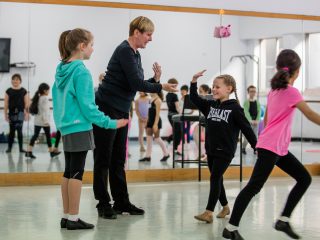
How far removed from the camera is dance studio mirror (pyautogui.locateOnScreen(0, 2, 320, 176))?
7.90 metres

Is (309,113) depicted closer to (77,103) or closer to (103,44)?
(77,103)

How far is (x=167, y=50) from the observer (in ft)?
28.3

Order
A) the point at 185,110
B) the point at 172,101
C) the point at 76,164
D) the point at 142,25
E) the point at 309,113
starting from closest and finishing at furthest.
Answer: the point at 309,113
the point at 76,164
the point at 142,25
the point at 185,110
the point at 172,101

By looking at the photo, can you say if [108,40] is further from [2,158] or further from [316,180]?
[316,180]

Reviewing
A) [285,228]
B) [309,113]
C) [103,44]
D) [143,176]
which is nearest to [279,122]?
[309,113]

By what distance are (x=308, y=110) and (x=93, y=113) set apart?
4.76 feet

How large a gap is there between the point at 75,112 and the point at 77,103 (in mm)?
65

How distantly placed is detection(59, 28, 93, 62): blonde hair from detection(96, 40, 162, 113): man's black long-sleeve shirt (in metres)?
0.47

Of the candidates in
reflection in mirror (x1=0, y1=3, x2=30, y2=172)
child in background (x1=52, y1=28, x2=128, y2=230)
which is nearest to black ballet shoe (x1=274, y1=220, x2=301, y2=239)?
child in background (x1=52, y1=28, x2=128, y2=230)

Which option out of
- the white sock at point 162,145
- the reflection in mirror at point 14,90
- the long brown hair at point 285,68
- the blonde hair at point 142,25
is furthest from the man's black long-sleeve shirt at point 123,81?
the white sock at point 162,145

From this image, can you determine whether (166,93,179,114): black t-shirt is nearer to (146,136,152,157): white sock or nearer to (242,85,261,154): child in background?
(146,136,152,157): white sock

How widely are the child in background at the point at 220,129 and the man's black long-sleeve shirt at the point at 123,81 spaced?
409mm

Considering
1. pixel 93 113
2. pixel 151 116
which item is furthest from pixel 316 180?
pixel 93 113

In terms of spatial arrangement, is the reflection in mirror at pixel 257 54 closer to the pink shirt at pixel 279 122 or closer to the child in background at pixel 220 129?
the child in background at pixel 220 129
